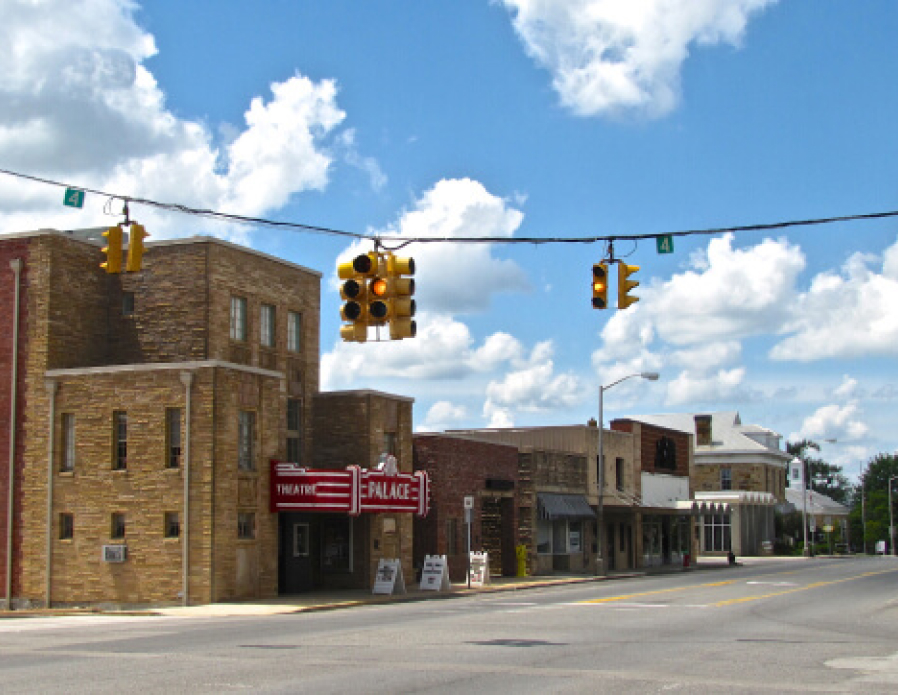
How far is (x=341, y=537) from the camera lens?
4016cm

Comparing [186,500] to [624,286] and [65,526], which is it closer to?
[65,526]

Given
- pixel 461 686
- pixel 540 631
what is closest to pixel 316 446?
pixel 540 631

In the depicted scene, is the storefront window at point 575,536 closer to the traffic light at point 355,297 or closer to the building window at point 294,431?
the building window at point 294,431

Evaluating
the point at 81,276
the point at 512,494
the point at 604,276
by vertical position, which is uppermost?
the point at 81,276

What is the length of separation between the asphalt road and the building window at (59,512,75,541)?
244 inches

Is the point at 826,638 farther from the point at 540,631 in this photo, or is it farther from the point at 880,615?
the point at 880,615

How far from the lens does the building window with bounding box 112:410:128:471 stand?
113ft

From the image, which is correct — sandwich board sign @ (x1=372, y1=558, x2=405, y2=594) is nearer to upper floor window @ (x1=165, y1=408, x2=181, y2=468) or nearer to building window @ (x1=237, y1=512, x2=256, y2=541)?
building window @ (x1=237, y1=512, x2=256, y2=541)

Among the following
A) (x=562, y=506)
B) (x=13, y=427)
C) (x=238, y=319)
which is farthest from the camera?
(x=562, y=506)

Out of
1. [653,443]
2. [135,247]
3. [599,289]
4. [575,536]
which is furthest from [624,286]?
[653,443]

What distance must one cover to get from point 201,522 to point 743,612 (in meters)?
14.3

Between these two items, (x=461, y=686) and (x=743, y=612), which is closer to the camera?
(x=461, y=686)

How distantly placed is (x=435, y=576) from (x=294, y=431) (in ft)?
21.6

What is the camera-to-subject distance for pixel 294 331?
135 feet
